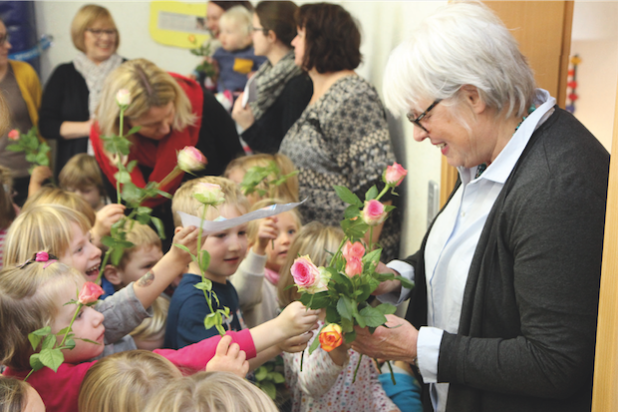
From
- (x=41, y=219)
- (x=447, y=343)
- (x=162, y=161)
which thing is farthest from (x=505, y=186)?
(x=162, y=161)

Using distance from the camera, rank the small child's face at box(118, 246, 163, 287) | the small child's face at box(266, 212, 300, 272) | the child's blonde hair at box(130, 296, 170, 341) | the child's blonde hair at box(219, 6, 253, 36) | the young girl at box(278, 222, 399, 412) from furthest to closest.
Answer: the child's blonde hair at box(219, 6, 253, 36) < the small child's face at box(266, 212, 300, 272) < the small child's face at box(118, 246, 163, 287) < the child's blonde hair at box(130, 296, 170, 341) < the young girl at box(278, 222, 399, 412)

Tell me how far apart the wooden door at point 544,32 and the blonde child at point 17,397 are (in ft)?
5.28

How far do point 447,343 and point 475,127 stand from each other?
50cm

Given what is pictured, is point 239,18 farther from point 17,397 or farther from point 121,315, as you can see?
point 17,397

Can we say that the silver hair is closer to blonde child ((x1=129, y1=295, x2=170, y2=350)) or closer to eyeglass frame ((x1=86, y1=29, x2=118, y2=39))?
blonde child ((x1=129, y1=295, x2=170, y2=350))

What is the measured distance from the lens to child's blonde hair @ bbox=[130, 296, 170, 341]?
1.74 meters

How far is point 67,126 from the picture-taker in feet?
11.2

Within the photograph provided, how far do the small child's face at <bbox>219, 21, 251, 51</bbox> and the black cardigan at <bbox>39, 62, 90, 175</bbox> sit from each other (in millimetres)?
967

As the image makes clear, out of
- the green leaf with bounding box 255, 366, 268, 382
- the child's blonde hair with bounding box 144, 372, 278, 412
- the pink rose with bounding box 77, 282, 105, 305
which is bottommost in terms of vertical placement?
the green leaf with bounding box 255, 366, 268, 382

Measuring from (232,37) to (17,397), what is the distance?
3198mm

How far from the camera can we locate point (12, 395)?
92 cm

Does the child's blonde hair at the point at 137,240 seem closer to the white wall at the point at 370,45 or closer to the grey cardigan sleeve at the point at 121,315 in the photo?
the grey cardigan sleeve at the point at 121,315

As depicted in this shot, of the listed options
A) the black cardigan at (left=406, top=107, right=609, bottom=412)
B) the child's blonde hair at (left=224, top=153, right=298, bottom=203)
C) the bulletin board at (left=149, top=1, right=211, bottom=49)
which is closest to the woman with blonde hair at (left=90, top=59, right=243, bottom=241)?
the child's blonde hair at (left=224, top=153, right=298, bottom=203)

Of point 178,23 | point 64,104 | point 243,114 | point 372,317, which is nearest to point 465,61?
point 372,317
